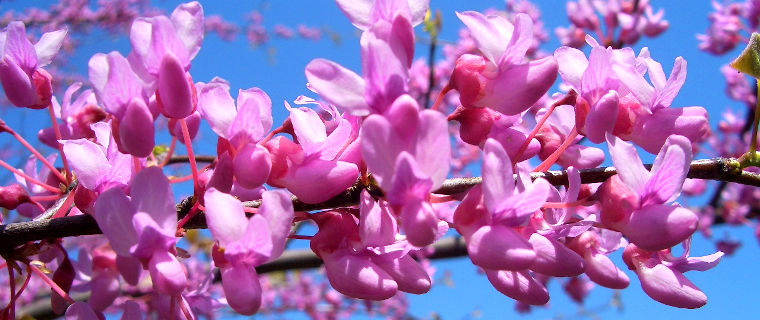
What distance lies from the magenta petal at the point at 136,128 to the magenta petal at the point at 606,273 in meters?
0.86

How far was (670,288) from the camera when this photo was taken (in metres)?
1.13

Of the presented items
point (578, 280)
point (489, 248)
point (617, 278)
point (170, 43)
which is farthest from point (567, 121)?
point (578, 280)

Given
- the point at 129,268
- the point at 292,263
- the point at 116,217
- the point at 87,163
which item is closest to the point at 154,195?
the point at 116,217

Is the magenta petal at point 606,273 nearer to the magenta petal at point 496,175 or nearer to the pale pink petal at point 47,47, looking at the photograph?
the magenta petal at point 496,175

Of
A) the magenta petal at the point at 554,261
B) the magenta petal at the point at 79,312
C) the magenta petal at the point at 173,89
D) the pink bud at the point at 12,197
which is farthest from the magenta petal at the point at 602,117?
the pink bud at the point at 12,197

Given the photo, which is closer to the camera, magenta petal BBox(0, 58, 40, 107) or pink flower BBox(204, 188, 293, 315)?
pink flower BBox(204, 188, 293, 315)

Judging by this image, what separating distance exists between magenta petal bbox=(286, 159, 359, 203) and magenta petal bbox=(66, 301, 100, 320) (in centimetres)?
→ 56

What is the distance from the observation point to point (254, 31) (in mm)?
11102

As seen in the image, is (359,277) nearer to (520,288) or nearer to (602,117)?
(520,288)

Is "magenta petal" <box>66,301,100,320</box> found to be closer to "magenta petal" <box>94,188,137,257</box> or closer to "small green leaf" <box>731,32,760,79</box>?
"magenta petal" <box>94,188,137,257</box>

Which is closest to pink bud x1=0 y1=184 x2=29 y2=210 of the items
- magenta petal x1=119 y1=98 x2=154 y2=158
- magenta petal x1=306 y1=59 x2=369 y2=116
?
magenta petal x1=119 y1=98 x2=154 y2=158

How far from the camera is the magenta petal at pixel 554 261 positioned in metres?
0.96

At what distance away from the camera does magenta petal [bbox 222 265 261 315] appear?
2.99 feet

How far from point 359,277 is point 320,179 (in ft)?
0.59
